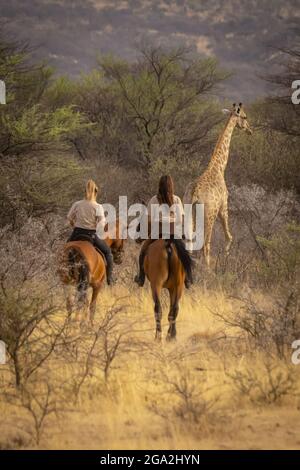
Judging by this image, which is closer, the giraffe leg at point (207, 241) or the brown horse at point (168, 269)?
the brown horse at point (168, 269)

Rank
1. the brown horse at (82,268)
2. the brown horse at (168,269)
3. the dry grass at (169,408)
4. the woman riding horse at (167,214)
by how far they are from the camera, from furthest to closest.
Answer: the brown horse at (82,268)
the woman riding horse at (167,214)
the brown horse at (168,269)
the dry grass at (169,408)

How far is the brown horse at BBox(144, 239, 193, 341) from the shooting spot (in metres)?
8.38

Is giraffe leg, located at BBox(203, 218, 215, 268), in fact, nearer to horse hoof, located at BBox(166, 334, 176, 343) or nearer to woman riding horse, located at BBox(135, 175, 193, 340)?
woman riding horse, located at BBox(135, 175, 193, 340)

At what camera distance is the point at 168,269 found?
8.43m

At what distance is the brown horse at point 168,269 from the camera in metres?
8.38

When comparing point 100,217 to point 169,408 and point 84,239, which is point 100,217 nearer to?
point 84,239

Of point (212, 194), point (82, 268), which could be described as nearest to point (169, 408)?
point (82, 268)

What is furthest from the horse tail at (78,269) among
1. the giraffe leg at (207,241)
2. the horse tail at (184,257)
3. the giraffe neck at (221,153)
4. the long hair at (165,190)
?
the giraffe neck at (221,153)

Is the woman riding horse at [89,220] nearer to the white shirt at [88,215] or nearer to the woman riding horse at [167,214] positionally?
the white shirt at [88,215]

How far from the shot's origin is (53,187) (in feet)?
42.3

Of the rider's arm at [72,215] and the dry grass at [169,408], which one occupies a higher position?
the rider's arm at [72,215]

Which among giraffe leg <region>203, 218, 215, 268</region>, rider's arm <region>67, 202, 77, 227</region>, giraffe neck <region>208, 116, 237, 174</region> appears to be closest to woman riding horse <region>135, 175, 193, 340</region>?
rider's arm <region>67, 202, 77, 227</region>

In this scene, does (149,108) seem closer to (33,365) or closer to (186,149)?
(186,149)

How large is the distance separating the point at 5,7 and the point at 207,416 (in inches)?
5057
